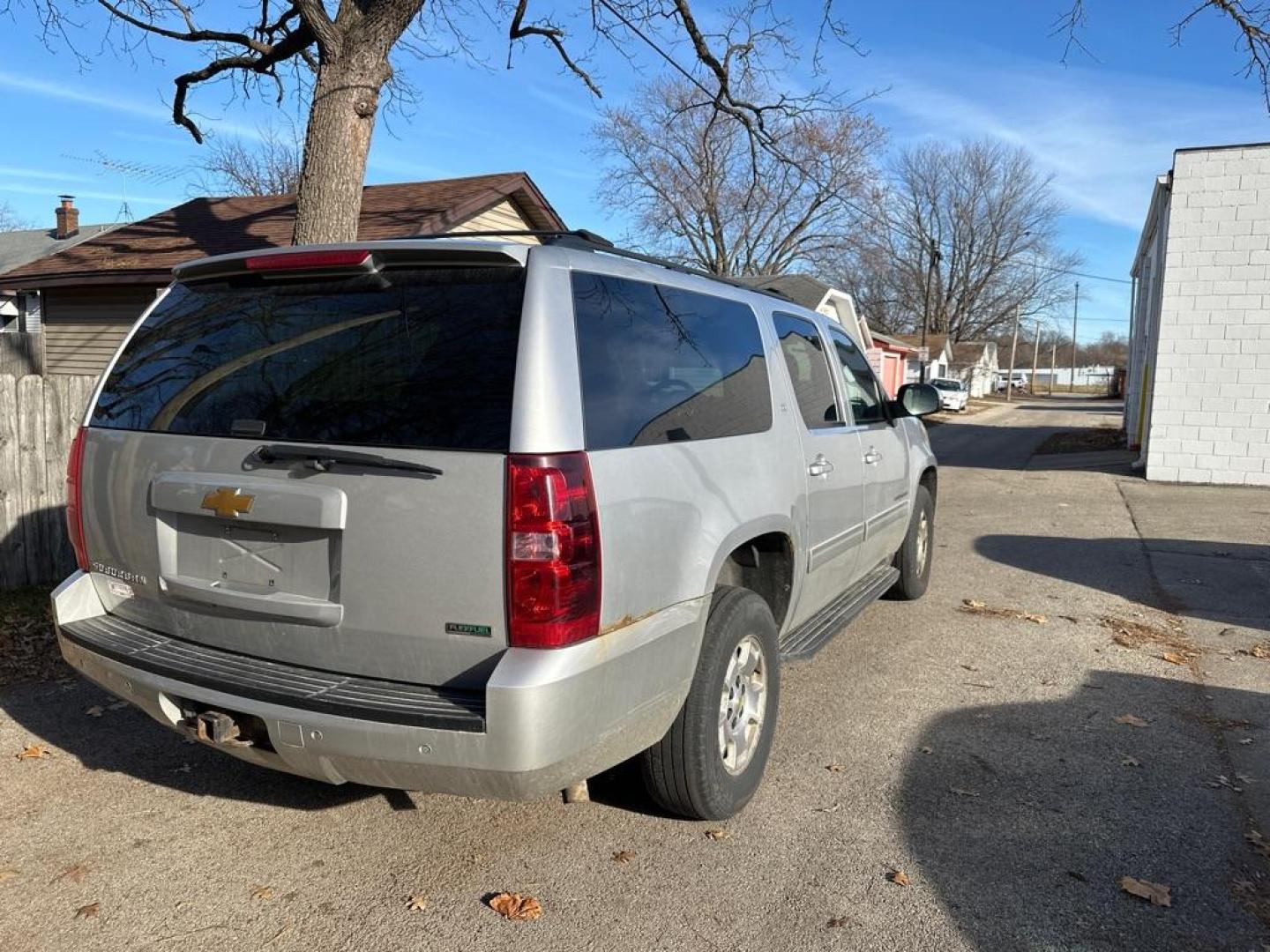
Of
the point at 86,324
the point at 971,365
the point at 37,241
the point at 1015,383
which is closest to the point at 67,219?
the point at 37,241

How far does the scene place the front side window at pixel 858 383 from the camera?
5059 mm

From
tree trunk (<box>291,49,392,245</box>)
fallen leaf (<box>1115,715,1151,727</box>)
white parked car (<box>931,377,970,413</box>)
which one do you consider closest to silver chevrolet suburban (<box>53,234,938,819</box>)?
fallen leaf (<box>1115,715,1151,727</box>)

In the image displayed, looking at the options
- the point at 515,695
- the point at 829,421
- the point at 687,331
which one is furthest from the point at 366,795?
the point at 829,421

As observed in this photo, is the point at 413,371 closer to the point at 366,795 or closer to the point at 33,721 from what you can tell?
the point at 366,795

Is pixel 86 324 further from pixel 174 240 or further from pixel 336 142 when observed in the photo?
pixel 336 142

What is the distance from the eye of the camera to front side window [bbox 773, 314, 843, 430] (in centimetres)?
425

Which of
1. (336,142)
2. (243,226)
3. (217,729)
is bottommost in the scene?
(217,729)

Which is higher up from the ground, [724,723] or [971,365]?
[971,365]

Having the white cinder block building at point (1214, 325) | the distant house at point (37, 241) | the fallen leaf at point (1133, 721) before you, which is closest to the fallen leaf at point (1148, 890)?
the fallen leaf at point (1133, 721)

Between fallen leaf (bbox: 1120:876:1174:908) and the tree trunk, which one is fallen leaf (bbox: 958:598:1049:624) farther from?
the tree trunk

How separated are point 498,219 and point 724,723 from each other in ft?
48.9

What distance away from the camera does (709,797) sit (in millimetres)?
3268

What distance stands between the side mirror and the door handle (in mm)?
1577

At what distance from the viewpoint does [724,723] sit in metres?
3.39
